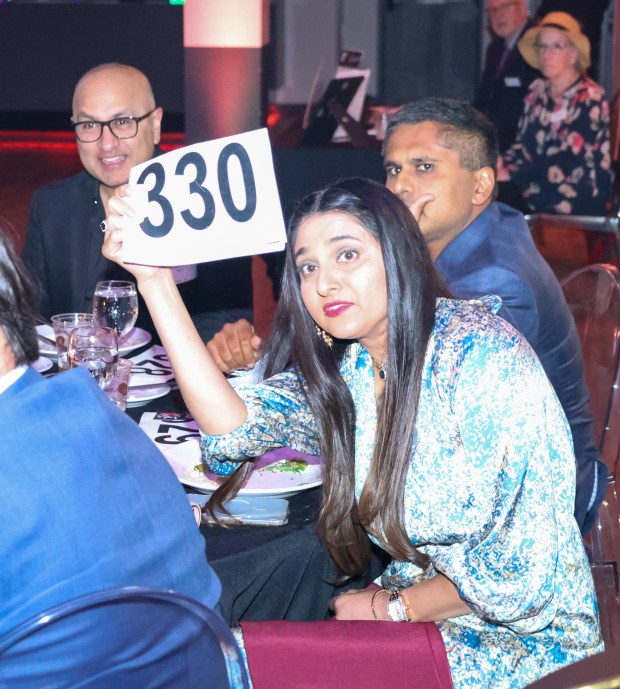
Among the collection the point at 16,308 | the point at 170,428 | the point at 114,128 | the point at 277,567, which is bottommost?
the point at 277,567

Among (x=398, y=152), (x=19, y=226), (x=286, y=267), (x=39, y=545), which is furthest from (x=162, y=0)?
(x=39, y=545)

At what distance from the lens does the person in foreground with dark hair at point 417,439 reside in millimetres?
1630

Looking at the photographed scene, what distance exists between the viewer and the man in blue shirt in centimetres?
226

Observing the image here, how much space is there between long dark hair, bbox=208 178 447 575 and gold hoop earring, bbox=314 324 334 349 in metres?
0.08

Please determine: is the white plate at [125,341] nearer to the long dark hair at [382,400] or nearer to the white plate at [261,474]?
the white plate at [261,474]

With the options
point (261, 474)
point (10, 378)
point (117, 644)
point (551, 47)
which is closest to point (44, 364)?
point (261, 474)

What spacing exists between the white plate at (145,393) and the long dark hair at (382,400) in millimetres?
440

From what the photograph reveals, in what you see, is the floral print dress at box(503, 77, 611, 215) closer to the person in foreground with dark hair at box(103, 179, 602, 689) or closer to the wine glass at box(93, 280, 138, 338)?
the wine glass at box(93, 280, 138, 338)

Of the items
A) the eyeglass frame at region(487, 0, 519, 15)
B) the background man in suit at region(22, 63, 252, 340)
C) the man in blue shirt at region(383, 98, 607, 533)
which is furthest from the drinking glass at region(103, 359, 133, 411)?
the eyeglass frame at region(487, 0, 519, 15)

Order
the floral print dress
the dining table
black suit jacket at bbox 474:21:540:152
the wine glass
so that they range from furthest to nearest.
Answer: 1. black suit jacket at bbox 474:21:540:152
2. the floral print dress
3. the wine glass
4. the dining table

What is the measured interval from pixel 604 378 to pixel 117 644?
5.68 ft

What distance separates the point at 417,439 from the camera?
1729 mm

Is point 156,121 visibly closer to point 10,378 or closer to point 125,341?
point 125,341

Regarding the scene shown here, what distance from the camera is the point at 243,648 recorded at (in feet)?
5.38
